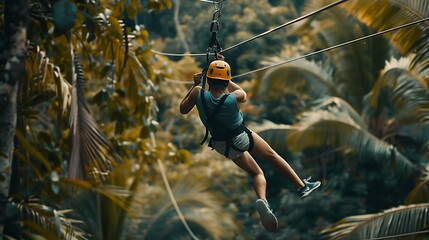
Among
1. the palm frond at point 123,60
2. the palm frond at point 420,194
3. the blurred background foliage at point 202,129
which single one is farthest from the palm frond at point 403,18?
the palm frond at point 123,60

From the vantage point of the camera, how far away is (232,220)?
1731 centimetres

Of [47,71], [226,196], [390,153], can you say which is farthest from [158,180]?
[47,71]

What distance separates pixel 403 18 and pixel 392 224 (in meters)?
2.43

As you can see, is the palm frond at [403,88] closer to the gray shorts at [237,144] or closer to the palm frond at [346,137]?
the palm frond at [346,137]

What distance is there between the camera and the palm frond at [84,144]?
753 centimetres

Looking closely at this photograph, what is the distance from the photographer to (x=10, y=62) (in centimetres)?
680

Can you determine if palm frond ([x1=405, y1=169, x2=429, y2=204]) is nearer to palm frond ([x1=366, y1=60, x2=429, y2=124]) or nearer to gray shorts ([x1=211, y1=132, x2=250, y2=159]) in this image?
palm frond ([x1=366, y1=60, x2=429, y2=124])

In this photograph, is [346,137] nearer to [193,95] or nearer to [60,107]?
[60,107]

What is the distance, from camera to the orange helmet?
724 cm

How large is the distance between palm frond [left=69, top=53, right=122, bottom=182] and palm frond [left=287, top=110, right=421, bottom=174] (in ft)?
24.9

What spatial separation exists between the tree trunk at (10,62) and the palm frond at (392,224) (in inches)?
242

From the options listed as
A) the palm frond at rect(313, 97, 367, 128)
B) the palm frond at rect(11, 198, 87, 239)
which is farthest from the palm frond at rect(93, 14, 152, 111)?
the palm frond at rect(313, 97, 367, 128)

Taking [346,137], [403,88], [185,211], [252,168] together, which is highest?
[252,168]

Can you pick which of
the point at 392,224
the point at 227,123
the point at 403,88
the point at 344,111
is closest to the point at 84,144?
the point at 227,123
